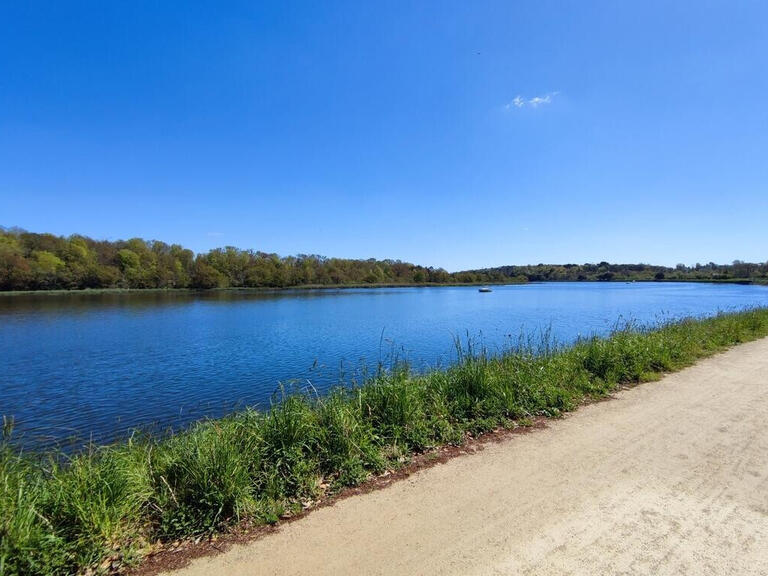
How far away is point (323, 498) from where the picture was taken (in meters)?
4.34

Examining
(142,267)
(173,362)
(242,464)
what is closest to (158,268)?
(142,267)

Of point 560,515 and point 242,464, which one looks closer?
point 560,515

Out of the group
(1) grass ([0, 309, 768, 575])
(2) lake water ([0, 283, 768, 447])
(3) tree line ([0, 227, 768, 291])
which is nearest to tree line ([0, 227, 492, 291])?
(3) tree line ([0, 227, 768, 291])

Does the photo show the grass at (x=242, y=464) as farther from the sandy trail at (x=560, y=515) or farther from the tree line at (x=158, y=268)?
the tree line at (x=158, y=268)

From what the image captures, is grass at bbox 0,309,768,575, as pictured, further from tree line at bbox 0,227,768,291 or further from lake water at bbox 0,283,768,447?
tree line at bbox 0,227,768,291

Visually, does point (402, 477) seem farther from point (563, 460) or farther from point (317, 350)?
point (317, 350)

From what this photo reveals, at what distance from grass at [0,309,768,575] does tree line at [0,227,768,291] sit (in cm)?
10699

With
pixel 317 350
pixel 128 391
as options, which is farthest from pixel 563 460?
pixel 317 350

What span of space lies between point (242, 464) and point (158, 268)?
11567 centimetres

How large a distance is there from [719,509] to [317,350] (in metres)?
19.0

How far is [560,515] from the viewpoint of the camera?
388cm

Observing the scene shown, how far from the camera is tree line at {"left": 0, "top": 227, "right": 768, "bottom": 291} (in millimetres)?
86562

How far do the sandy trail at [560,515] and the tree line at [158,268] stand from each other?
109071mm

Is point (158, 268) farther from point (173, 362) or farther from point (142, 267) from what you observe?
point (173, 362)
